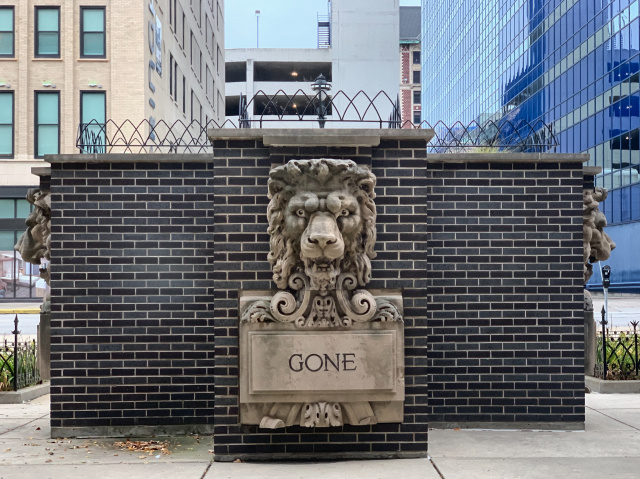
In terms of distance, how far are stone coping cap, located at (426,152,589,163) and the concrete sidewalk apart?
268 centimetres

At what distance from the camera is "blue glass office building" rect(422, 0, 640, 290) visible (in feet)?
122

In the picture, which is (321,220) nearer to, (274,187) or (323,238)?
(323,238)

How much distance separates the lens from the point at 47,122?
97.8 ft

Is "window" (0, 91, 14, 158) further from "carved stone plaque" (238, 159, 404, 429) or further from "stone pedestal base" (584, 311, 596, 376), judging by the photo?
"carved stone plaque" (238, 159, 404, 429)

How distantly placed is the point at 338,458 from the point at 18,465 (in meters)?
2.59

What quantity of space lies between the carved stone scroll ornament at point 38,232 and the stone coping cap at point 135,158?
794mm

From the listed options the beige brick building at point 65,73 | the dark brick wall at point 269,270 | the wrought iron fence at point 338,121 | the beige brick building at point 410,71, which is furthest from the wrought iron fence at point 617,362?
the beige brick building at point 410,71

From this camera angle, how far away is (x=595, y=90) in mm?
40500

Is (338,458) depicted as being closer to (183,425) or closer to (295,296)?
(295,296)

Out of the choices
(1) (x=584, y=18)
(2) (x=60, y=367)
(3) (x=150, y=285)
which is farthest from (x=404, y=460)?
(1) (x=584, y=18)

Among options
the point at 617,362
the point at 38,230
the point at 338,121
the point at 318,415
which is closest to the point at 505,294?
the point at 338,121

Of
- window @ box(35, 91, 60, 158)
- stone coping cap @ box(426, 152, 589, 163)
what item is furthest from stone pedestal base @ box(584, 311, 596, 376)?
window @ box(35, 91, 60, 158)

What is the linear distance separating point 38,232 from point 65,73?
23.1 meters

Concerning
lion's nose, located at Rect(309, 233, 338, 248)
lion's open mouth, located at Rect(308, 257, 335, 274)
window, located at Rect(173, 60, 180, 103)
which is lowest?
lion's open mouth, located at Rect(308, 257, 335, 274)
